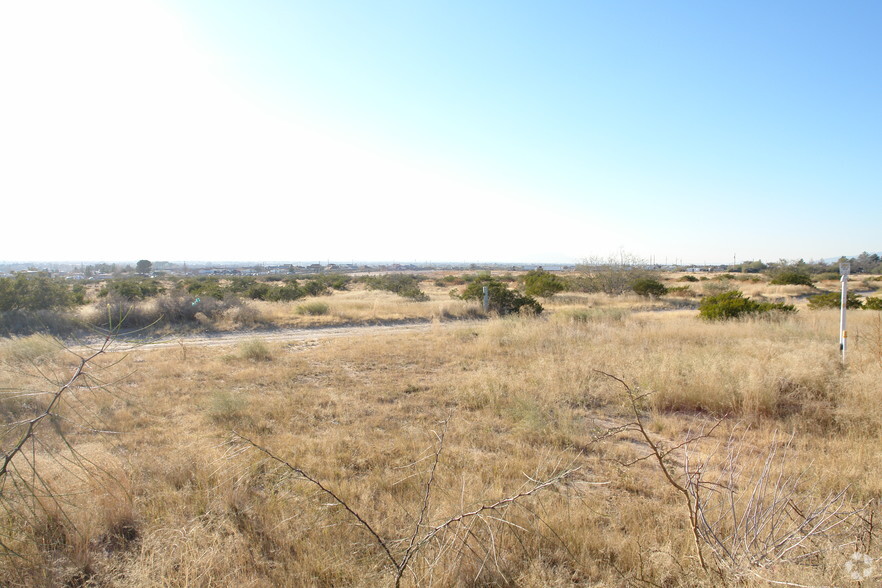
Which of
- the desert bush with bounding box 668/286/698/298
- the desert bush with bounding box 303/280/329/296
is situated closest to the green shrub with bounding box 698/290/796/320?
the desert bush with bounding box 668/286/698/298

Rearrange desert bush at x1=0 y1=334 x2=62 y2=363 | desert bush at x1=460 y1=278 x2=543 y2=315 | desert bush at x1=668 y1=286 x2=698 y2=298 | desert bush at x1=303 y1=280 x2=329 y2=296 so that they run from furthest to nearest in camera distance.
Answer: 1. desert bush at x1=668 y1=286 x2=698 y2=298
2. desert bush at x1=303 y1=280 x2=329 y2=296
3. desert bush at x1=460 y1=278 x2=543 y2=315
4. desert bush at x1=0 y1=334 x2=62 y2=363

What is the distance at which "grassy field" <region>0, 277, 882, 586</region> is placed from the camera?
273 cm

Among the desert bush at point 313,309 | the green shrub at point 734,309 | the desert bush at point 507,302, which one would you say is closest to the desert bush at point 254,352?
the desert bush at point 313,309

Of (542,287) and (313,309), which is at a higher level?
(542,287)

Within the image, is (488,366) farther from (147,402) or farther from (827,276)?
(827,276)

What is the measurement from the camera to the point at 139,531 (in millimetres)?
3291

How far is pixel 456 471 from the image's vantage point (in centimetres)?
427

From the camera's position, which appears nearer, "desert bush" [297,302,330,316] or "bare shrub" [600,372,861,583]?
"bare shrub" [600,372,861,583]

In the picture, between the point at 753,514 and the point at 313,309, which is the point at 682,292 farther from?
the point at 753,514

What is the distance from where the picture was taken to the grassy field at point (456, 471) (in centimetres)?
273

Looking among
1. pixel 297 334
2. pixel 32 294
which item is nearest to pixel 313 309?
pixel 297 334

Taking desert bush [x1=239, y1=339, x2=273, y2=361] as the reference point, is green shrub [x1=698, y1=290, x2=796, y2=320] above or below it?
above

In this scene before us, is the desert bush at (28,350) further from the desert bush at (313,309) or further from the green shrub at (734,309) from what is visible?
the green shrub at (734,309)

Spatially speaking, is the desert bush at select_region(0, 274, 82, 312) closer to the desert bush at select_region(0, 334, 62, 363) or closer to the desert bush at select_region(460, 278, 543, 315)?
the desert bush at select_region(0, 334, 62, 363)
